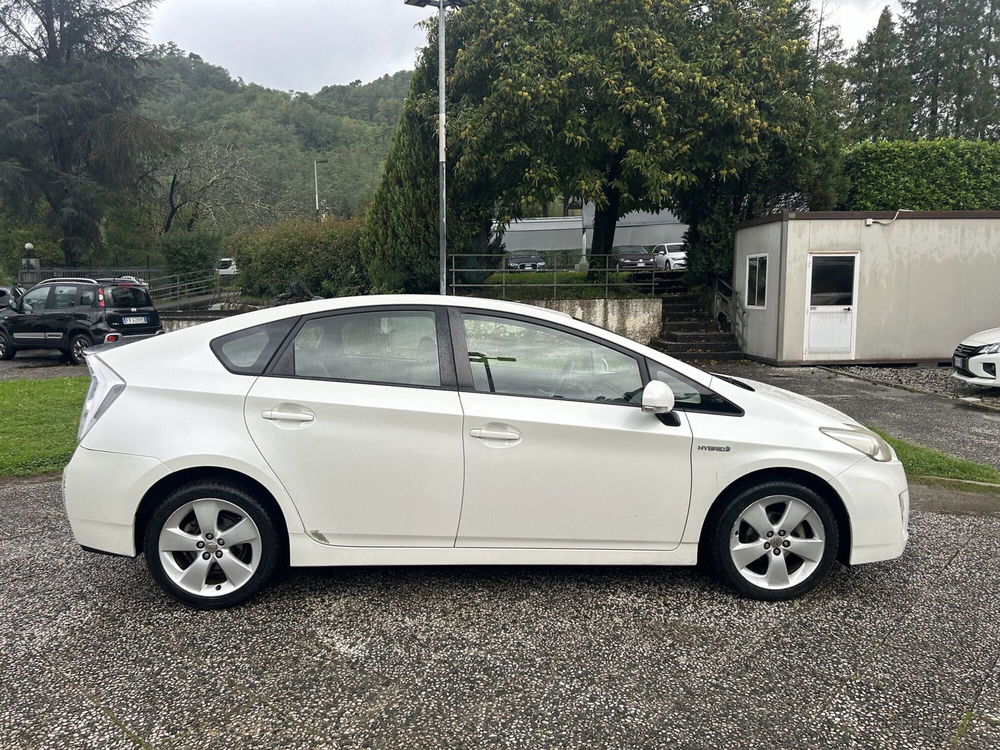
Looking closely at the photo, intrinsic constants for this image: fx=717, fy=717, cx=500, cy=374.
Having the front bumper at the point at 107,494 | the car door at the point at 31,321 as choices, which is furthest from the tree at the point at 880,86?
the front bumper at the point at 107,494

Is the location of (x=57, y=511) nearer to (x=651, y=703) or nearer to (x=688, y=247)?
(x=651, y=703)

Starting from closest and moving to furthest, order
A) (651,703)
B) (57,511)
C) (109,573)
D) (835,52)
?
(651,703) < (109,573) < (57,511) < (835,52)

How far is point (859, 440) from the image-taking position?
368 cm

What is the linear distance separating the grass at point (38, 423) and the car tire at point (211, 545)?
3.58 meters

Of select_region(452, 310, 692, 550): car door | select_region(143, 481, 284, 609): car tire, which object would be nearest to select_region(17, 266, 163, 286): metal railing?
select_region(143, 481, 284, 609): car tire

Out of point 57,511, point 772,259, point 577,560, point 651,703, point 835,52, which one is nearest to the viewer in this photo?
point 651,703

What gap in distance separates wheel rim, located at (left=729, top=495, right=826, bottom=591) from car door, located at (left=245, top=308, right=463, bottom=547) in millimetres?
1442

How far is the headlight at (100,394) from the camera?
3.51 m

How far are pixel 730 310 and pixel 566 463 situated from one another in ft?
48.5

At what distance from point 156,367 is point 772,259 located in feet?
43.7

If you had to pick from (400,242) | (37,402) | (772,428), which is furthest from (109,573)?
(400,242)

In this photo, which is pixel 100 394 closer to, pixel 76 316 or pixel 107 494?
pixel 107 494

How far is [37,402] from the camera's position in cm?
936

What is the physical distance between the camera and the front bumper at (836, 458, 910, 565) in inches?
141
